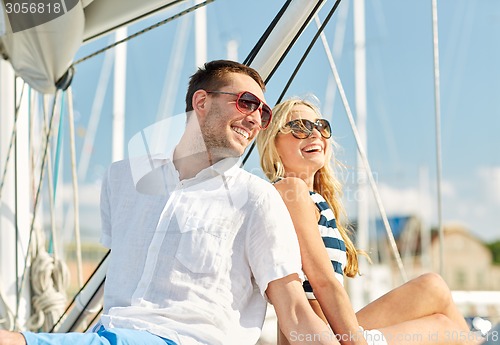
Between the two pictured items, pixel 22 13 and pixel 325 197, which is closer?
pixel 325 197

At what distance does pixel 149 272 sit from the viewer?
1744mm

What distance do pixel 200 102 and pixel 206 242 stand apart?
364mm

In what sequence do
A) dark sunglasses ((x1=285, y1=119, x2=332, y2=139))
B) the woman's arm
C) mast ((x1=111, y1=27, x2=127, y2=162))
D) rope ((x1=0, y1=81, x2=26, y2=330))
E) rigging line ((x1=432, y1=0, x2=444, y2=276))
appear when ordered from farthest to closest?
mast ((x1=111, y1=27, x2=127, y2=162)) → rope ((x1=0, y1=81, x2=26, y2=330)) → rigging line ((x1=432, y1=0, x2=444, y2=276)) → dark sunglasses ((x1=285, y1=119, x2=332, y2=139)) → the woman's arm

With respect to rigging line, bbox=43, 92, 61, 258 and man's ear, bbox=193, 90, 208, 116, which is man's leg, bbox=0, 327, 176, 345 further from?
rigging line, bbox=43, 92, 61, 258

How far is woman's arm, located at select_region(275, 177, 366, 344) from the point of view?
1.77 m

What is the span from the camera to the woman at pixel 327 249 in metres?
1.85

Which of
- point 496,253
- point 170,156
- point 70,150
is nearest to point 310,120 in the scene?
point 170,156

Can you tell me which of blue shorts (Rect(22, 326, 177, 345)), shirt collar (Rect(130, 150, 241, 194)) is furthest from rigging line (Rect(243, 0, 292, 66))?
blue shorts (Rect(22, 326, 177, 345))

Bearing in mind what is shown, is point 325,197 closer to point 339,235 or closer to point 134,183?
point 339,235

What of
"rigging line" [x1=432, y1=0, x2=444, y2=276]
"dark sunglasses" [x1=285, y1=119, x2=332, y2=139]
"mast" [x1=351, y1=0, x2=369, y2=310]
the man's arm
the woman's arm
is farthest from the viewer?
"mast" [x1=351, y1=0, x2=369, y2=310]

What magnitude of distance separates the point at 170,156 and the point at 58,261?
175 centimetres

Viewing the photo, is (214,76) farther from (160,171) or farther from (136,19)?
(136,19)

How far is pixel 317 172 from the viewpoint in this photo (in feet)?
7.52

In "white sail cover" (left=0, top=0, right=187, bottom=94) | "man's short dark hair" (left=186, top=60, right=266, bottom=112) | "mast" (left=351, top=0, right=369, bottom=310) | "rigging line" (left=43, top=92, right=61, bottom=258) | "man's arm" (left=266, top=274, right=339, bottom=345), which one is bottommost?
"mast" (left=351, top=0, right=369, bottom=310)
